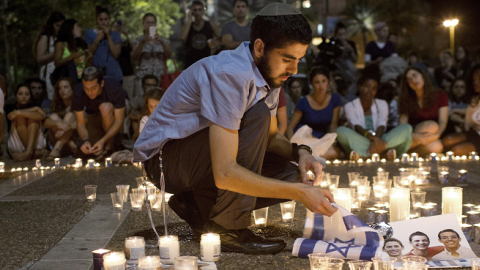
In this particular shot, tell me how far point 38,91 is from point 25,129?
2.84 ft

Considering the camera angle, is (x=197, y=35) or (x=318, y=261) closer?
(x=318, y=261)

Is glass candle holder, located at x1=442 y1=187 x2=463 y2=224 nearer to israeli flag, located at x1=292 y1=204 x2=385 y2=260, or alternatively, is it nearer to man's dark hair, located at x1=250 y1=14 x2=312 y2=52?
israeli flag, located at x1=292 y1=204 x2=385 y2=260

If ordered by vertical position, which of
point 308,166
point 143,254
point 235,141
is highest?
point 235,141

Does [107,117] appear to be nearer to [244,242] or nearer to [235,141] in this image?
[244,242]

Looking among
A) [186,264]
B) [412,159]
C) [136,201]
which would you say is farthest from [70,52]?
[186,264]

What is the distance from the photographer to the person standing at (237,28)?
24.2ft

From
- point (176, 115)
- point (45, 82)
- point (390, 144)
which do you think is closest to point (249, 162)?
point (176, 115)

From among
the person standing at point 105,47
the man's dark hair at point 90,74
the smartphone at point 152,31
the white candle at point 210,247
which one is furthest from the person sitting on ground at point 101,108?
the white candle at point 210,247

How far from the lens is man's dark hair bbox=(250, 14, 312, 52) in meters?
2.53

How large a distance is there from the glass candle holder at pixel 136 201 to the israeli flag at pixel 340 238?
4.97 feet

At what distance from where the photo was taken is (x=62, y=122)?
7.30 m

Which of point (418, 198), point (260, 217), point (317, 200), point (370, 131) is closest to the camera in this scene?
point (317, 200)

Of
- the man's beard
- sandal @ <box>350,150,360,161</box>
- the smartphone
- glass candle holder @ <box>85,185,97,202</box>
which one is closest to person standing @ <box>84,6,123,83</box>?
the smartphone

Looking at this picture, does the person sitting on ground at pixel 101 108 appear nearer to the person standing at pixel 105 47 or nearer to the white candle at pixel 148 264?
the person standing at pixel 105 47
